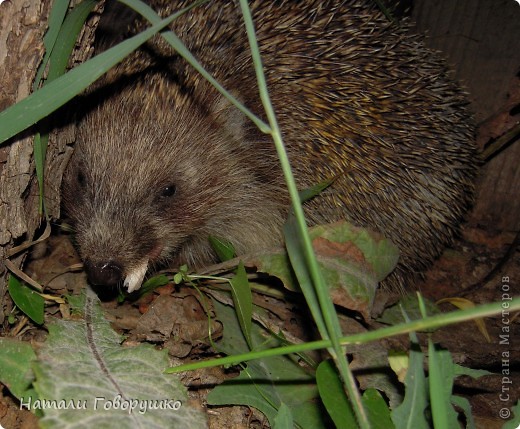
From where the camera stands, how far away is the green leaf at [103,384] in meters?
2.39

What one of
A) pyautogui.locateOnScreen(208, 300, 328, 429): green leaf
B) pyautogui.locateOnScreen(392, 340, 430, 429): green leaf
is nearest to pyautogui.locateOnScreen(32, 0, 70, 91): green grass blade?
pyautogui.locateOnScreen(208, 300, 328, 429): green leaf

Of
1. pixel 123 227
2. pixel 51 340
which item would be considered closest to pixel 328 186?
pixel 123 227

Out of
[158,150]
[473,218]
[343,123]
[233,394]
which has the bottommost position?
[233,394]

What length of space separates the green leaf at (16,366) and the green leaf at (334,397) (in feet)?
3.64

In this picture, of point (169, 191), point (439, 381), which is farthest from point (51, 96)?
point (439, 381)

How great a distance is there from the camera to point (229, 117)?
3.64m

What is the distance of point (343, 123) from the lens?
3555mm

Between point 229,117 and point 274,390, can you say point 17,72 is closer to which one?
point 229,117

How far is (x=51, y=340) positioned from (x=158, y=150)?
41.3 inches

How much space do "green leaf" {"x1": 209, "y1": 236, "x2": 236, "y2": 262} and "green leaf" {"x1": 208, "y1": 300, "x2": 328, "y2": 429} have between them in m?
0.68

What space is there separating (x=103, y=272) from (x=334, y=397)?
1188 mm

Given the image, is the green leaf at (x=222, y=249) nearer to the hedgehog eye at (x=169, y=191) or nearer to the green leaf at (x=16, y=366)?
the hedgehog eye at (x=169, y=191)

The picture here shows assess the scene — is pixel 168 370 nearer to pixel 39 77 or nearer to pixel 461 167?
pixel 39 77

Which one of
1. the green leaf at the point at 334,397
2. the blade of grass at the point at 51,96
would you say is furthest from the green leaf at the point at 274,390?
the blade of grass at the point at 51,96
